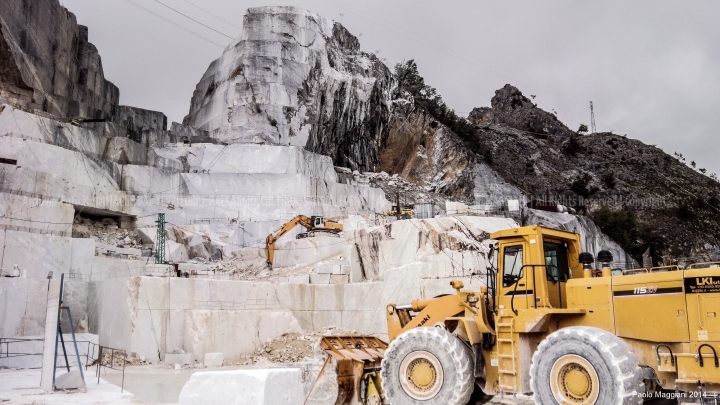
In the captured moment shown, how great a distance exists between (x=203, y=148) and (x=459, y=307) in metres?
35.9

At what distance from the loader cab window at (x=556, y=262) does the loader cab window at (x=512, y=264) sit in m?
0.37

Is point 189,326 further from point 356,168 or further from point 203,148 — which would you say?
point 356,168

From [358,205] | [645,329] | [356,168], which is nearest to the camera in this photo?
[645,329]

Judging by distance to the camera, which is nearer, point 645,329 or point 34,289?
point 645,329

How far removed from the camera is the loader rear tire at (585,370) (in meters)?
6.66

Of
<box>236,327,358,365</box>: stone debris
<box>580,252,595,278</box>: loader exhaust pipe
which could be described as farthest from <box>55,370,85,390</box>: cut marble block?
<box>580,252,595,278</box>: loader exhaust pipe

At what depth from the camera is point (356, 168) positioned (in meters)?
57.3

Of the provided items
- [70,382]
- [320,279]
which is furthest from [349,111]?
[70,382]

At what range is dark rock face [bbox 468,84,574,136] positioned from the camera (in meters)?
93.2

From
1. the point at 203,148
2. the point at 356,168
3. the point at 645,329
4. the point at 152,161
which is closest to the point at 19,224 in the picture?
the point at 152,161

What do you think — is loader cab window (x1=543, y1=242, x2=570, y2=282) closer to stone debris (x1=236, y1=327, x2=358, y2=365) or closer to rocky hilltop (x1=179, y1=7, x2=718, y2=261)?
stone debris (x1=236, y1=327, x2=358, y2=365)

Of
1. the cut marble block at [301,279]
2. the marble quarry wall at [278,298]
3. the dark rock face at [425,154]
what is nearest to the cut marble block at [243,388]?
the marble quarry wall at [278,298]

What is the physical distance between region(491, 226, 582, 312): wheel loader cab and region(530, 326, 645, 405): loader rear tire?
2.87 ft

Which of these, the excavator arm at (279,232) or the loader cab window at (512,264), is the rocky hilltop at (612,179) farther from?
the loader cab window at (512,264)
